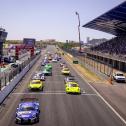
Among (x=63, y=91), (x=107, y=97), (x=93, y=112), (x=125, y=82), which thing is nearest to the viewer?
(x=93, y=112)

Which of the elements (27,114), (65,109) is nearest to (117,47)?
(65,109)

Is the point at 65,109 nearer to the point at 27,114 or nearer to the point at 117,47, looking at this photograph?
the point at 27,114

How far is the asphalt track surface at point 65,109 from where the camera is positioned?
27.7 meters

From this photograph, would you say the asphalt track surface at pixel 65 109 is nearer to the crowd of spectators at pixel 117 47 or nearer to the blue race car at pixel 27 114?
the blue race car at pixel 27 114

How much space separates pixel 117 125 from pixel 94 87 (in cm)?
2371

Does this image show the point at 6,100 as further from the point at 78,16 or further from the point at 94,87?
the point at 78,16

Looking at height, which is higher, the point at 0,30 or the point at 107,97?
the point at 0,30

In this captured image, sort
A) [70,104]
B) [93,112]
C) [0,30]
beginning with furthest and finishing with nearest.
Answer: [0,30], [70,104], [93,112]

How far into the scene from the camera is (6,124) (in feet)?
87.2

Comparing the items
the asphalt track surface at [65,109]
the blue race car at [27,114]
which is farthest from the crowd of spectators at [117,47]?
the blue race car at [27,114]

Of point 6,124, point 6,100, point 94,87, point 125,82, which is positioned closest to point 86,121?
point 6,124

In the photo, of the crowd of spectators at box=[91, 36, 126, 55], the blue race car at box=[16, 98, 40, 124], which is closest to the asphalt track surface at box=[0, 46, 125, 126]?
the blue race car at box=[16, 98, 40, 124]

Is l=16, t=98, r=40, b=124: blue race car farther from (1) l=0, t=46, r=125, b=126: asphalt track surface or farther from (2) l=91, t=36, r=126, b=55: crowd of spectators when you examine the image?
(2) l=91, t=36, r=126, b=55: crowd of spectators

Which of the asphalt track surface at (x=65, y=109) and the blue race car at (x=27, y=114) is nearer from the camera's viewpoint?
the blue race car at (x=27, y=114)
